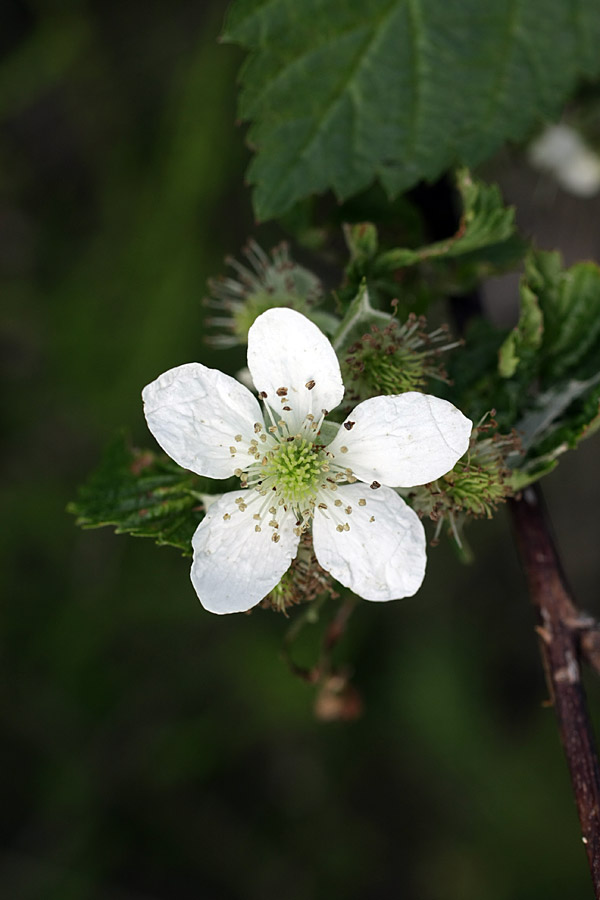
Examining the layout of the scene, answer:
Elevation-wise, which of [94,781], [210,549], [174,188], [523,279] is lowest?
[94,781]

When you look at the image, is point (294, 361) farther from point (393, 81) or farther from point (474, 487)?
point (393, 81)

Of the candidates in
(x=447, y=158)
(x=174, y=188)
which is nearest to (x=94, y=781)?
(x=174, y=188)

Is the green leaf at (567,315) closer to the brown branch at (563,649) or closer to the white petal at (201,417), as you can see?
the brown branch at (563,649)

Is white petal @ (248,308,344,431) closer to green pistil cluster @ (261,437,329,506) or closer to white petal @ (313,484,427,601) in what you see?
green pistil cluster @ (261,437,329,506)

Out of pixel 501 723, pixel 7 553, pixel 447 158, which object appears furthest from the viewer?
pixel 501 723

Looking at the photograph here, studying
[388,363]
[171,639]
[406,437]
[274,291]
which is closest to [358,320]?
[388,363]

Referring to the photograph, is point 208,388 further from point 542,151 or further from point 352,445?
point 542,151

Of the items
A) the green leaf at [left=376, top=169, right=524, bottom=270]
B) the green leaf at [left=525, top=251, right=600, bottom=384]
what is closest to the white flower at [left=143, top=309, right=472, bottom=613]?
the green leaf at [left=376, top=169, right=524, bottom=270]

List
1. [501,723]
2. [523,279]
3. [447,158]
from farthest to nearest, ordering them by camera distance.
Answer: [501,723] → [447,158] → [523,279]

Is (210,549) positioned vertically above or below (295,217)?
below
